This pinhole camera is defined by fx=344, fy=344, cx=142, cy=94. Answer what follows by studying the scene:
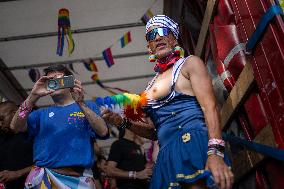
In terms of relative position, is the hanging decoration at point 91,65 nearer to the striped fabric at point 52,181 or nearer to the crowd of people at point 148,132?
the crowd of people at point 148,132

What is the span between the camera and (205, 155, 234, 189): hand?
1.66 meters

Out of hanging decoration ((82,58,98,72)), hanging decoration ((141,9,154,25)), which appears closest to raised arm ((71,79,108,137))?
hanging decoration ((141,9,154,25))

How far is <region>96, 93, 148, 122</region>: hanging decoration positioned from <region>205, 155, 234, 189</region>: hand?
76 cm

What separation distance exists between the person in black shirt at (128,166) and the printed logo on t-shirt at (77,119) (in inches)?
47.3

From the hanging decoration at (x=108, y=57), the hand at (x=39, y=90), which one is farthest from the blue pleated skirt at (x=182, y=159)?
the hanging decoration at (x=108, y=57)

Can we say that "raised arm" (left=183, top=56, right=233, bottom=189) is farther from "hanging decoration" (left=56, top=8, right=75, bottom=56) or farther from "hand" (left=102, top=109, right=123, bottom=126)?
"hanging decoration" (left=56, top=8, right=75, bottom=56)

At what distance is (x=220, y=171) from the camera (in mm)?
1690

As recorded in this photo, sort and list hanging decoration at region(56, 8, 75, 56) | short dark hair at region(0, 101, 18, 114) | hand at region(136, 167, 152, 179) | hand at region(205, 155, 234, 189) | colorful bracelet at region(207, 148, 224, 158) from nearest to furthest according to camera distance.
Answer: hand at region(205, 155, 234, 189)
colorful bracelet at region(207, 148, 224, 158)
short dark hair at region(0, 101, 18, 114)
hand at region(136, 167, 152, 179)
hanging decoration at region(56, 8, 75, 56)

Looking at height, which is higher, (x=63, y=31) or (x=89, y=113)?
(x=63, y=31)

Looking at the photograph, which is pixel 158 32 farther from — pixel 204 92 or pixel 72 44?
pixel 72 44

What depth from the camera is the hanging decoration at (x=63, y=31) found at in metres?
5.21

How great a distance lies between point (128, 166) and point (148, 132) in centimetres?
152

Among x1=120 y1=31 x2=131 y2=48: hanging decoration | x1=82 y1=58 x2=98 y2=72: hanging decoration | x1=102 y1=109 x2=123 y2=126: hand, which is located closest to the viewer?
x1=102 y1=109 x2=123 y2=126: hand

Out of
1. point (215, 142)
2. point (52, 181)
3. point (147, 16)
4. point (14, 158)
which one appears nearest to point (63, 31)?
point (147, 16)
